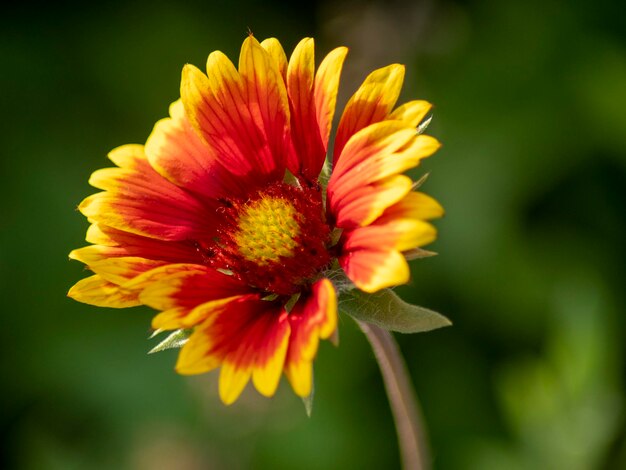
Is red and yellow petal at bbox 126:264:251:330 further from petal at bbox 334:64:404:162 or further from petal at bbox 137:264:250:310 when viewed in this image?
petal at bbox 334:64:404:162

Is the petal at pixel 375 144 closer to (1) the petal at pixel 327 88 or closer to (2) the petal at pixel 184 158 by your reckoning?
(1) the petal at pixel 327 88

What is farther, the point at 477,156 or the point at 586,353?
the point at 477,156

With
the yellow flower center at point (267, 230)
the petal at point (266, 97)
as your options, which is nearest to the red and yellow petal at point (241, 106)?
the petal at point (266, 97)

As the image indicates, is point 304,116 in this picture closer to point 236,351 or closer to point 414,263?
point 236,351

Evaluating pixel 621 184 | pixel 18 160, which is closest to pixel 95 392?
pixel 18 160

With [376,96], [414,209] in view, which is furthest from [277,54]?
[414,209]

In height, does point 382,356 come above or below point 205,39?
below

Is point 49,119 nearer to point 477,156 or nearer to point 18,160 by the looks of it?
point 18,160
